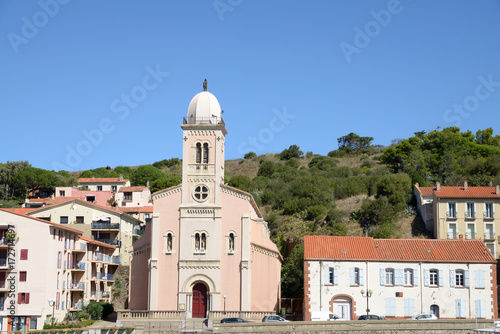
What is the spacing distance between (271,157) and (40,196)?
66.5 meters

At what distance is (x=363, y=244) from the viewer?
182ft

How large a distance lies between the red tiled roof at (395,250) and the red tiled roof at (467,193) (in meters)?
15.1

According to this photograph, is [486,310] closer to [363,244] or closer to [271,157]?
[363,244]

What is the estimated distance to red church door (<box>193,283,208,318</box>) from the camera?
5597 centimetres

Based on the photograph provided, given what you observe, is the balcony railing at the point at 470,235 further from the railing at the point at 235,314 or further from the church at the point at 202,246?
the railing at the point at 235,314

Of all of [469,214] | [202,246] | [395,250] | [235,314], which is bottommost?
[235,314]

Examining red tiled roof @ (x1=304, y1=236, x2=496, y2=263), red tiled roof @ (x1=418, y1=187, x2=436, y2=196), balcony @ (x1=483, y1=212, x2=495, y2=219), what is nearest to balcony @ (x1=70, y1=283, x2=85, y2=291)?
red tiled roof @ (x1=304, y1=236, x2=496, y2=263)

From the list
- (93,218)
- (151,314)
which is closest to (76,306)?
(151,314)

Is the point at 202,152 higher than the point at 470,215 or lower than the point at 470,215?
higher

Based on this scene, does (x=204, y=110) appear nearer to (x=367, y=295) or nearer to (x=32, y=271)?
(x=32, y=271)

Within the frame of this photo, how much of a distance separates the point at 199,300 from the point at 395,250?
672 inches

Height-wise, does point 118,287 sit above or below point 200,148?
below

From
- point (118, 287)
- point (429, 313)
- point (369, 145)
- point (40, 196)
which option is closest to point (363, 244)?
point (429, 313)

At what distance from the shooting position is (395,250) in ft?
179
